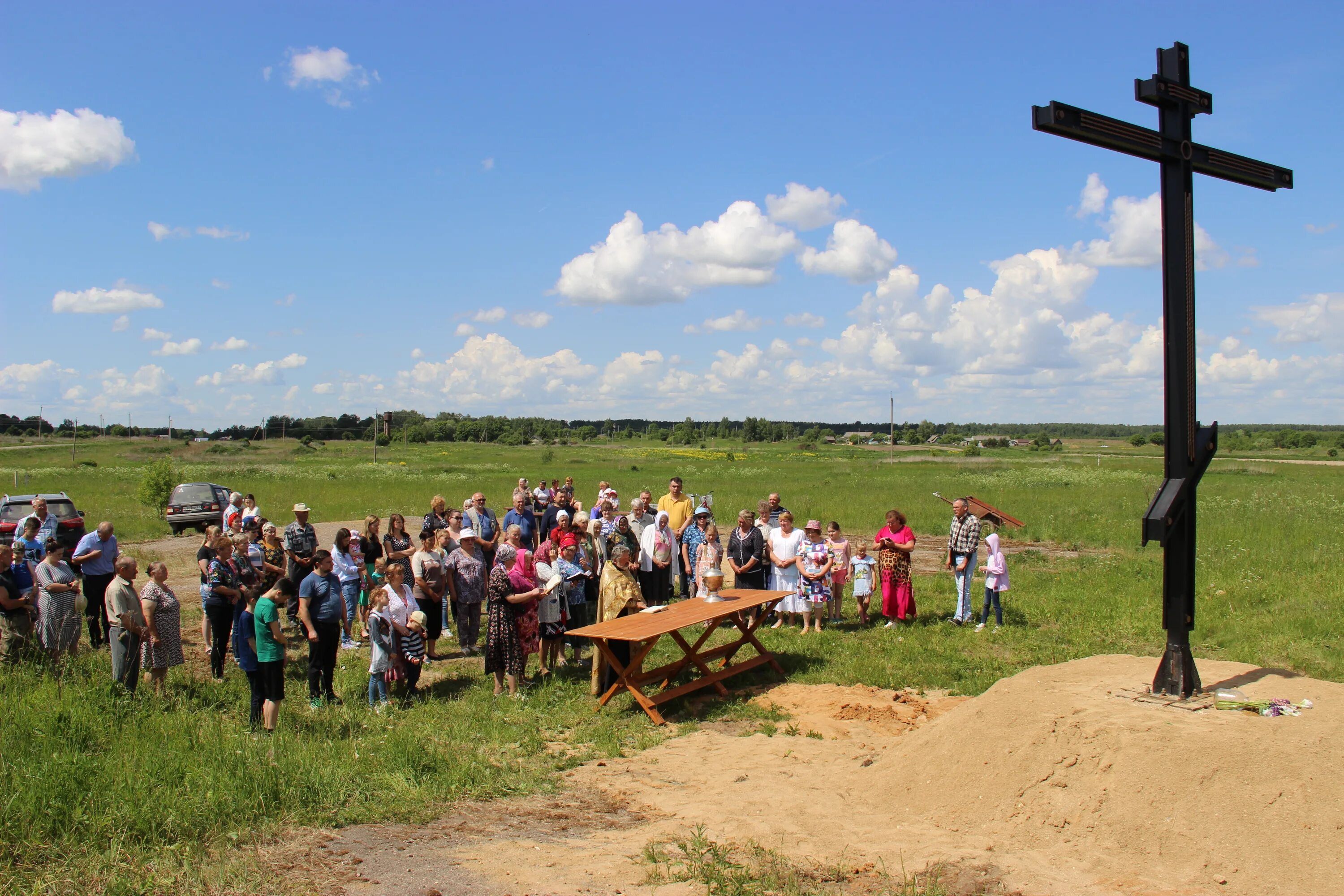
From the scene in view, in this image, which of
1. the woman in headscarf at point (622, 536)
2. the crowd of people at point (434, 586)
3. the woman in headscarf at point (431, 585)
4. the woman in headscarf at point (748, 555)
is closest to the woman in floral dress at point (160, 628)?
the crowd of people at point (434, 586)

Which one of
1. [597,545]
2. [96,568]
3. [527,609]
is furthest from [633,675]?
[96,568]

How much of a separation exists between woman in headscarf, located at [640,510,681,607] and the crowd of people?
2cm

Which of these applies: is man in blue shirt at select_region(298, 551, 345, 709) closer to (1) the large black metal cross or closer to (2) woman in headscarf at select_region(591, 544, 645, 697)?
(2) woman in headscarf at select_region(591, 544, 645, 697)

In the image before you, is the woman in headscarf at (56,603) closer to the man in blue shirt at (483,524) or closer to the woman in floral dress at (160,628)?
the woman in floral dress at (160,628)

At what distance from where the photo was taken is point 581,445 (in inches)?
4429

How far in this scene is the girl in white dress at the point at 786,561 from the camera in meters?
11.4

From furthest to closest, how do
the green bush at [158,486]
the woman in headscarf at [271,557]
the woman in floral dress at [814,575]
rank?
1. the green bush at [158,486]
2. the woman in floral dress at [814,575]
3. the woman in headscarf at [271,557]

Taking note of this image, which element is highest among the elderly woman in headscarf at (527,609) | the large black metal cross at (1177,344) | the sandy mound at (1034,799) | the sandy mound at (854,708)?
the large black metal cross at (1177,344)

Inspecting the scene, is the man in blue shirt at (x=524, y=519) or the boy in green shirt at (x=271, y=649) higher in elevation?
the man in blue shirt at (x=524, y=519)

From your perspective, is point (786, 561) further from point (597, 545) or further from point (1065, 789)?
point (1065, 789)

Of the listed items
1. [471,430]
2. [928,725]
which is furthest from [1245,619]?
[471,430]

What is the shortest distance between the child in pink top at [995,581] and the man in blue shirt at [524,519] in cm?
605

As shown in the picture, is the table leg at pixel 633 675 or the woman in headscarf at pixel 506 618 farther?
the woman in headscarf at pixel 506 618

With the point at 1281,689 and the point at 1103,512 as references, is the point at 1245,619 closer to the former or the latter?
the point at 1281,689
